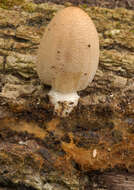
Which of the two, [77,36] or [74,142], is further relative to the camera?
[74,142]

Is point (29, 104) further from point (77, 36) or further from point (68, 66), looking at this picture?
point (77, 36)

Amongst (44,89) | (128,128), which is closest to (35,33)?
(44,89)

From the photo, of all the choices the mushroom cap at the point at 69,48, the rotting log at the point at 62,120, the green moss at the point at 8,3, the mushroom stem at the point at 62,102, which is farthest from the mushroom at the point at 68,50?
the green moss at the point at 8,3

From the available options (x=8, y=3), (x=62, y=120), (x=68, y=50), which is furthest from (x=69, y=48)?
(x=8, y=3)

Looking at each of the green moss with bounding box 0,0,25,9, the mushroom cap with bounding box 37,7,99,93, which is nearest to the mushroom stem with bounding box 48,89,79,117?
the mushroom cap with bounding box 37,7,99,93

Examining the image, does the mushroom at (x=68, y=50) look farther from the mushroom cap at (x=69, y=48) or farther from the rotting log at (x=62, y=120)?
the rotting log at (x=62, y=120)

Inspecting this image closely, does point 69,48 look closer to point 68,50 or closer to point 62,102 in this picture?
point 68,50
